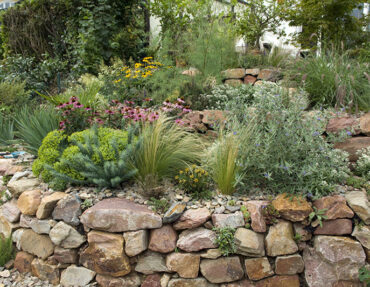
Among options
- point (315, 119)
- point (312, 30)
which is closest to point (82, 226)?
point (315, 119)

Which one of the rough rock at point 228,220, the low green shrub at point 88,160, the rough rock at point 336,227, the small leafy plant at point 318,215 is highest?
the low green shrub at point 88,160

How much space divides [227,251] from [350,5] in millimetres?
6720

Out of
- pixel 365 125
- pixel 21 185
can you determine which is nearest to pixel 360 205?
pixel 365 125

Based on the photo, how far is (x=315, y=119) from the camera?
3385mm

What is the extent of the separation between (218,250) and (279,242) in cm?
56

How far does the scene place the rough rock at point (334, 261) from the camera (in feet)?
9.63

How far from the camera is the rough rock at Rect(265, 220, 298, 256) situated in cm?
298

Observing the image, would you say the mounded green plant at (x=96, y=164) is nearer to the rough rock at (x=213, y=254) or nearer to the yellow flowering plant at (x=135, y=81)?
the rough rock at (x=213, y=254)

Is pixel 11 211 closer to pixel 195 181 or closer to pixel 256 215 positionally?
pixel 195 181

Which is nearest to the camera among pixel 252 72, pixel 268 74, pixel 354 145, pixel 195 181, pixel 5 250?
pixel 195 181

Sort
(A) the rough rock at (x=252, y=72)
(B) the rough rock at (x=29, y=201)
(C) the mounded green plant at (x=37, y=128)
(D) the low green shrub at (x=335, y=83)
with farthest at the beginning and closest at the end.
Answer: (A) the rough rock at (x=252, y=72) < (D) the low green shrub at (x=335, y=83) < (C) the mounded green plant at (x=37, y=128) < (B) the rough rock at (x=29, y=201)

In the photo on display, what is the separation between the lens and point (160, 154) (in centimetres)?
359

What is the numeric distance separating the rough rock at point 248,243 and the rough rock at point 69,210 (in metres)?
1.53

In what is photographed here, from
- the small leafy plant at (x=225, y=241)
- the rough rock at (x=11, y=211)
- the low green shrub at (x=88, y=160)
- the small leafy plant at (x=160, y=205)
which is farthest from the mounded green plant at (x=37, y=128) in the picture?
the small leafy plant at (x=225, y=241)
